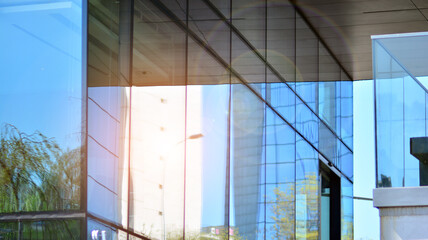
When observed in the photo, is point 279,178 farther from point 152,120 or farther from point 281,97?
point 152,120

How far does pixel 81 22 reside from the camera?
5199 mm

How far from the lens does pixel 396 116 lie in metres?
9.49

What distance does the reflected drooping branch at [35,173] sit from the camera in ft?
15.0

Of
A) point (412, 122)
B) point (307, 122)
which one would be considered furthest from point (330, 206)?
point (412, 122)

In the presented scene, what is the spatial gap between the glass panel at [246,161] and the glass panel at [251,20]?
87cm

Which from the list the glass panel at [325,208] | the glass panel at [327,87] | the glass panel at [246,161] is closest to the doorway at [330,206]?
the glass panel at [325,208]

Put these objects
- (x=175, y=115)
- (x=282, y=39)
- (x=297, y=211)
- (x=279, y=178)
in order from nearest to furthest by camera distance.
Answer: (x=175, y=115) < (x=279, y=178) < (x=282, y=39) < (x=297, y=211)

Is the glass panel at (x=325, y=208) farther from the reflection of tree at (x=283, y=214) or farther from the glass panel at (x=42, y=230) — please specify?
the glass panel at (x=42, y=230)

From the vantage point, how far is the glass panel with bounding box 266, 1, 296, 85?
455 inches

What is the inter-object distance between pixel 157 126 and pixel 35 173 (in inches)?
83.4

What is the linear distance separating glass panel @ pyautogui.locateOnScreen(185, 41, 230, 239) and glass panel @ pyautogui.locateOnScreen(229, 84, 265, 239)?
0.34m

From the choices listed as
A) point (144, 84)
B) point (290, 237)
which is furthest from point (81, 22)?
point (290, 237)

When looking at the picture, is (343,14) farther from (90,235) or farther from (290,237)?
(90,235)

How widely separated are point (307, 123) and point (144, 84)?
7.87 meters
